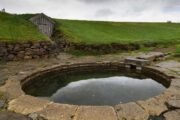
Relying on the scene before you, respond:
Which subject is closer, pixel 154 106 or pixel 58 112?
pixel 58 112

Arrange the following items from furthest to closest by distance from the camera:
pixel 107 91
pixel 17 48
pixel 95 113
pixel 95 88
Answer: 1. pixel 17 48
2. pixel 95 88
3. pixel 107 91
4. pixel 95 113

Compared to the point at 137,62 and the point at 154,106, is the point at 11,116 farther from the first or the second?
the point at 137,62

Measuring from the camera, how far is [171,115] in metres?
4.01

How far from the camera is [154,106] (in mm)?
4391

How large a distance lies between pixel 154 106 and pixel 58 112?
193 cm

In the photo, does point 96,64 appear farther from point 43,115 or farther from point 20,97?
point 43,115

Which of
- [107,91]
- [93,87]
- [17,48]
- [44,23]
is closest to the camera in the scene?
[107,91]

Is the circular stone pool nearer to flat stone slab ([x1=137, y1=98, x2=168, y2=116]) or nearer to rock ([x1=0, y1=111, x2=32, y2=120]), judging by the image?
flat stone slab ([x1=137, y1=98, x2=168, y2=116])

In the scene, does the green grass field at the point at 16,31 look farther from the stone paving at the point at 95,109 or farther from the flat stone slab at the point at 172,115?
the flat stone slab at the point at 172,115

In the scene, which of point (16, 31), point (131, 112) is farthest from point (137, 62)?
point (16, 31)

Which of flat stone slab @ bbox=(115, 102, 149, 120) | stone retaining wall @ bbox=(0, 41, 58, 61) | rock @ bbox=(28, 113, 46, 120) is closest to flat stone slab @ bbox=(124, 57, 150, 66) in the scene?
stone retaining wall @ bbox=(0, 41, 58, 61)

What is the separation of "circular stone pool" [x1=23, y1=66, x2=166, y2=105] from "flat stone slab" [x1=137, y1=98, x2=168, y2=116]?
1068mm

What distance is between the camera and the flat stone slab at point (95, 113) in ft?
13.1

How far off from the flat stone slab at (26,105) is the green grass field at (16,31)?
5440 millimetres
